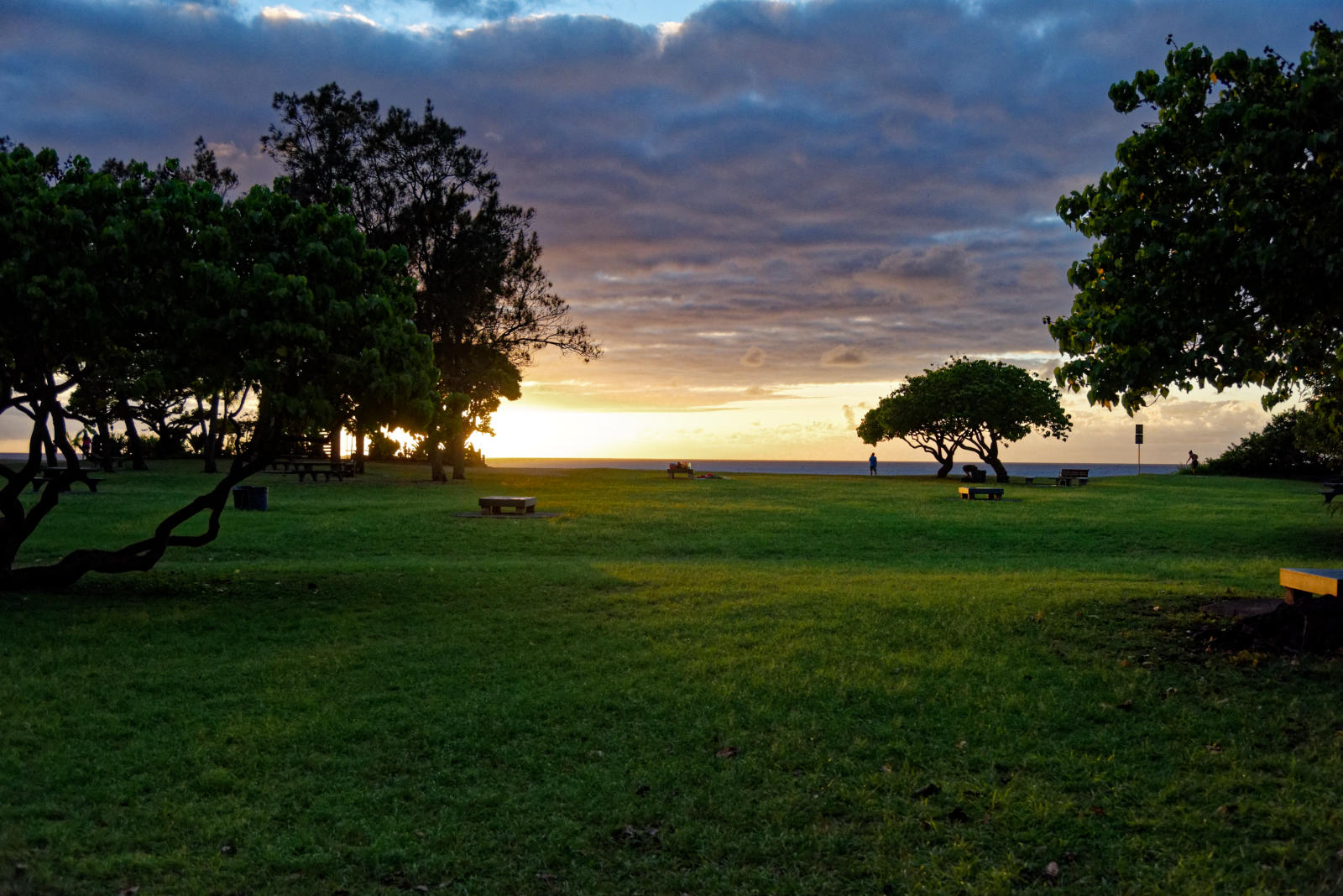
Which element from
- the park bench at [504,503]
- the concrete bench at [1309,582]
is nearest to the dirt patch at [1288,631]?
the concrete bench at [1309,582]

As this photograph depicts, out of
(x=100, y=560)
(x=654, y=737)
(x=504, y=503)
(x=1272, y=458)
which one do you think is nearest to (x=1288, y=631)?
(x=654, y=737)

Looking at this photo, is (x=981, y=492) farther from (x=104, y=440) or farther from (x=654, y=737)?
(x=104, y=440)

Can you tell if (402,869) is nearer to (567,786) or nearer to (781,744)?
(567,786)

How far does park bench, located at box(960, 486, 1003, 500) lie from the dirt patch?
78.2 feet

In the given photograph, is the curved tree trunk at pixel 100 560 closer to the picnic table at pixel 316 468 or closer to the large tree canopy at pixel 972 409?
the picnic table at pixel 316 468

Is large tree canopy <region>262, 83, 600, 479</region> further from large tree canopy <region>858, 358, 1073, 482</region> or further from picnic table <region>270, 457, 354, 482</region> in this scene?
large tree canopy <region>858, 358, 1073, 482</region>

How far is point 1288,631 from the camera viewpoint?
10289mm

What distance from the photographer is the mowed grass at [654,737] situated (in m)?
5.76

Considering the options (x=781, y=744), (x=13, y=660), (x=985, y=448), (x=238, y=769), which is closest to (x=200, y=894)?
(x=238, y=769)

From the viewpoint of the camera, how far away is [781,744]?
297 inches

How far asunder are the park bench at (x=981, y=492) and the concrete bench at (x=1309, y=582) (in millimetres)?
23660

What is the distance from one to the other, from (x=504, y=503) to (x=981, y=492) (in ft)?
63.7

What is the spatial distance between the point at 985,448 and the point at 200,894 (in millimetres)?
57505

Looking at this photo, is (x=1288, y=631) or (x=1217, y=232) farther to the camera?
(x=1288, y=631)
